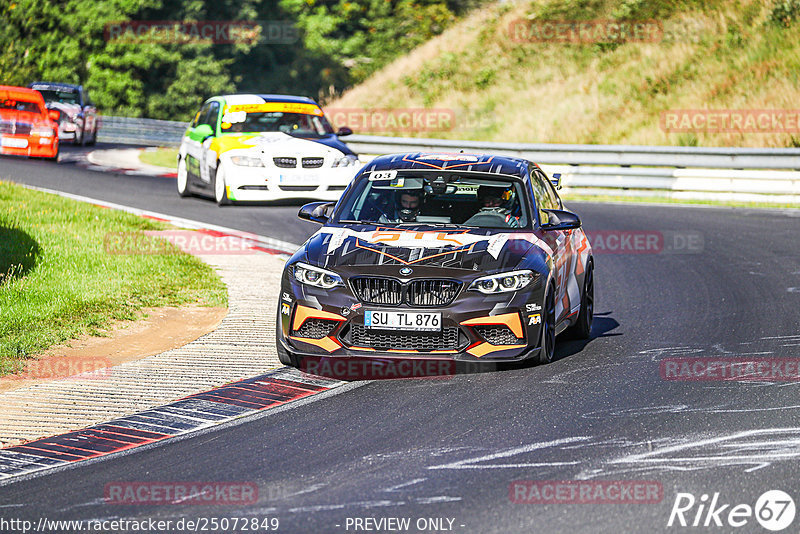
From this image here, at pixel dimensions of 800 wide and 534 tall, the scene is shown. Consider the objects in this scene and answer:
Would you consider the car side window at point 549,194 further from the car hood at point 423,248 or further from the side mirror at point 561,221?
the car hood at point 423,248

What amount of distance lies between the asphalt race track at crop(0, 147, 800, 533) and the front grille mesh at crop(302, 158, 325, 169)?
8651 mm

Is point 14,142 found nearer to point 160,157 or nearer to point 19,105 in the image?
point 19,105

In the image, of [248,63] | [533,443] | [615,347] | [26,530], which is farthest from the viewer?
[248,63]

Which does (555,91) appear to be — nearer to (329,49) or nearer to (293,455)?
(293,455)

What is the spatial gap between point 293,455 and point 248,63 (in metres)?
63.1

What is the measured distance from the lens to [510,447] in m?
6.73

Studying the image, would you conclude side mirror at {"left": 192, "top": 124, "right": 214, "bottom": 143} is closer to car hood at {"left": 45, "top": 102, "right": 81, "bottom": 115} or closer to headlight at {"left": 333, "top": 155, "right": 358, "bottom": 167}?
headlight at {"left": 333, "top": 155, "right": 358, "bottom": 167}

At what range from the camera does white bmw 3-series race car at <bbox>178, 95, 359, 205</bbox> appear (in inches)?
731

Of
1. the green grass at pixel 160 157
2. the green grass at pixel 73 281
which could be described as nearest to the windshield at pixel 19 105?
the green grass at pixel 160 157

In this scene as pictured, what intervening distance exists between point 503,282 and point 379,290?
88cm

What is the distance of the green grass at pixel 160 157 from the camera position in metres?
31.5

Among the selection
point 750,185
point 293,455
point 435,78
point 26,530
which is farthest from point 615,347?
point 435,78

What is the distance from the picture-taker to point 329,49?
236ft

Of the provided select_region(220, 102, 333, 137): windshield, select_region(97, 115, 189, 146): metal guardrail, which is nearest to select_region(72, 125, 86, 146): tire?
select_region(97, 115, 189, 146): metal guardrail
